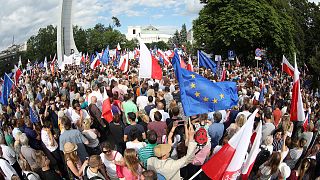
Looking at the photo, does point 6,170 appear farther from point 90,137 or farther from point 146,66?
point 146,66

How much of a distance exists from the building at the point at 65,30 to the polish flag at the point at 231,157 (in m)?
59.2

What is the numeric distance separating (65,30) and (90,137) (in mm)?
60717

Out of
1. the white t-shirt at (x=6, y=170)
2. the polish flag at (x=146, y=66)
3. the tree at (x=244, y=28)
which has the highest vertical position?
the tree at (x=244, y=28)

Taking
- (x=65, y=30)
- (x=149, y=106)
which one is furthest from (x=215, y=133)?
(x=65, y=30)

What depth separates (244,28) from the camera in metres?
41.2

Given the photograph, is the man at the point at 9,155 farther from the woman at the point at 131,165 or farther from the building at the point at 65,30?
the building at the point at 65,30

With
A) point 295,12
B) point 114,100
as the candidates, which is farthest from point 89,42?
point 114,100

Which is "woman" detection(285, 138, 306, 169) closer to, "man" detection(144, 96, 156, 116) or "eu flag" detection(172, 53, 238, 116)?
"eu flag" detection(172, 53, 238, 116)

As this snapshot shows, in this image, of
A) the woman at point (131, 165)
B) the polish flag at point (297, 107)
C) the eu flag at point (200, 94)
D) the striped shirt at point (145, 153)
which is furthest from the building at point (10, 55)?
the woman at point (131, 165)

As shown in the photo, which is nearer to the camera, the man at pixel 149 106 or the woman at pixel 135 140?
the woman at pixel 135 140

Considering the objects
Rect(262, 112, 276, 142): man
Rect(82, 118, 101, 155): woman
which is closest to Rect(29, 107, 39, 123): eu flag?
Rect(82, 118, 101, 155): woman

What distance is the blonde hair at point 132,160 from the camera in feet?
16.3

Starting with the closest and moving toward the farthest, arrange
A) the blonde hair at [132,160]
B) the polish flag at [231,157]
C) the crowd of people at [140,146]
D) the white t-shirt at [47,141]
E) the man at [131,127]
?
the polish flag at [231,157] → the blonde hair at [132,160] → the crowd of people at [140,146] → the man at [131,127] → the white t-shirt at [47,141]

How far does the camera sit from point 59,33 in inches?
2496
